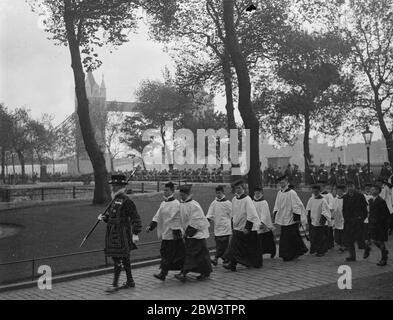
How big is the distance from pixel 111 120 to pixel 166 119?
11.2 m

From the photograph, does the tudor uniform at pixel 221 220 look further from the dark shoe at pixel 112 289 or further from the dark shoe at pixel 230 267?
the dark shoe at pixel 112 289

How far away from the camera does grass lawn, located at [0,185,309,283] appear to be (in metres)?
10.6

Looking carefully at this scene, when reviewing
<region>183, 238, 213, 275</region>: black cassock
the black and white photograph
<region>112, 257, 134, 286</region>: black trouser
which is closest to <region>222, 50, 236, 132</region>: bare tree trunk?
the black and white photograph

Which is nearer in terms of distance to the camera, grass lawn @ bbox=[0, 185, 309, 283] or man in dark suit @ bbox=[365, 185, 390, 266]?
grass lawn @ bbox=[0, 185, 309, 283]

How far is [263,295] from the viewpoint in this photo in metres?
8.04

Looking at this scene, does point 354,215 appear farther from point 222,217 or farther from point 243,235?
point 222,217

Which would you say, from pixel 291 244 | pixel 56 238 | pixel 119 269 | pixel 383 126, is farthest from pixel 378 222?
Answer: pixel 383 126

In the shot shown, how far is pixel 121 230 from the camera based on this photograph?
8859mm

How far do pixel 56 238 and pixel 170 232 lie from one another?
17.3 feet

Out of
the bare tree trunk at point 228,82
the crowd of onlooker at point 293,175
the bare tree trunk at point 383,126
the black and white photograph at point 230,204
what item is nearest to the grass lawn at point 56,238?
the black and white photograph at point 230,204

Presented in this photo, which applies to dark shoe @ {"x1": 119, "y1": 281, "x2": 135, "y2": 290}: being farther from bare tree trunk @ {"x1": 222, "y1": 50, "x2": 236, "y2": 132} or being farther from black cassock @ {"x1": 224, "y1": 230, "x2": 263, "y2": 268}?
bare tree trunk @ {"x1": 222, "y1": 50, "x2": 236, "y2": 132}

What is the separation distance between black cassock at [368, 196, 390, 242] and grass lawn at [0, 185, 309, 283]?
14.4 feet
